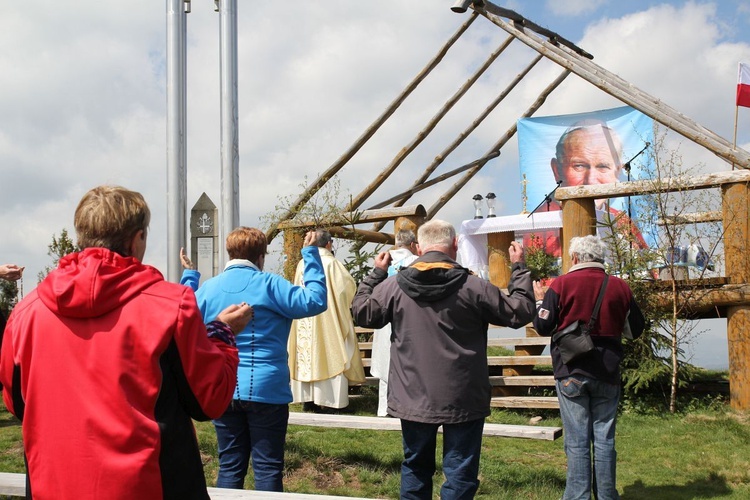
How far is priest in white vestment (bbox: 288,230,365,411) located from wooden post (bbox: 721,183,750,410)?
14.1 ft

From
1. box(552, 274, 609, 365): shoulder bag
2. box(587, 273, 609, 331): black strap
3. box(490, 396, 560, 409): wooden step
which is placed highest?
box(587, 273, 609, 331): black strap

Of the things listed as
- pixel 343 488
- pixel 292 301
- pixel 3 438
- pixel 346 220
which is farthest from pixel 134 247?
pixel 346 220

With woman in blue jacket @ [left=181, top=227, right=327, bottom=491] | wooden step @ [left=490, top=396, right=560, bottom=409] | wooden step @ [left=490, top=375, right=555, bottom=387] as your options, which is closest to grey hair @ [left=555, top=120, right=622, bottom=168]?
wooden step @ [left=490, top=375, right=555, bottom=387]

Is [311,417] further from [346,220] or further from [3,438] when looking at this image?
[346,220]

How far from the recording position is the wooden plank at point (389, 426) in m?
5.38

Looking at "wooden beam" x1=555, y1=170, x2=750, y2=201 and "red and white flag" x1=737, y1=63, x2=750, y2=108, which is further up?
"red and white flag" x1=737, y1=63, x2=750, y2=108

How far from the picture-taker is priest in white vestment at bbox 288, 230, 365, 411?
9.01 metres

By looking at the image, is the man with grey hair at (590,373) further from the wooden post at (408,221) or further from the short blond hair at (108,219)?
the wooden post at (408,221)

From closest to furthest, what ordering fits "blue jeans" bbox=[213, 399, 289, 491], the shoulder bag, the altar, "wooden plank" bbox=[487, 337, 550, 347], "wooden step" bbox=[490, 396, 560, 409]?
1. "blue jeans" bbox=[213, 399, 289, 491]
2. the shoulder bag
3. "wooden step" bbox=[490, 396, 560, 409]
4. "wooden plank" bbox=[487, 337, 550, 347]
5. the altar

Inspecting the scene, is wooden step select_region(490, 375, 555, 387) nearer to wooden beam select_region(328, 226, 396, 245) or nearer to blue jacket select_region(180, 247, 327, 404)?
wooden beam select_region(328, 226, 396, 245)

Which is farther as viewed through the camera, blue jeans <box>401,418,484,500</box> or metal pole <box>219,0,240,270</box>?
metal pole <box>219,0,240,270</box>

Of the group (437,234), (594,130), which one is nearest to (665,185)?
(437,234)

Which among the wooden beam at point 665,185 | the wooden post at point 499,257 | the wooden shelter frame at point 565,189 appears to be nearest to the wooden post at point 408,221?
the wooden shelter frame at point 565,189

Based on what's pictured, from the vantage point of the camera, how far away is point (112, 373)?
207 cm
